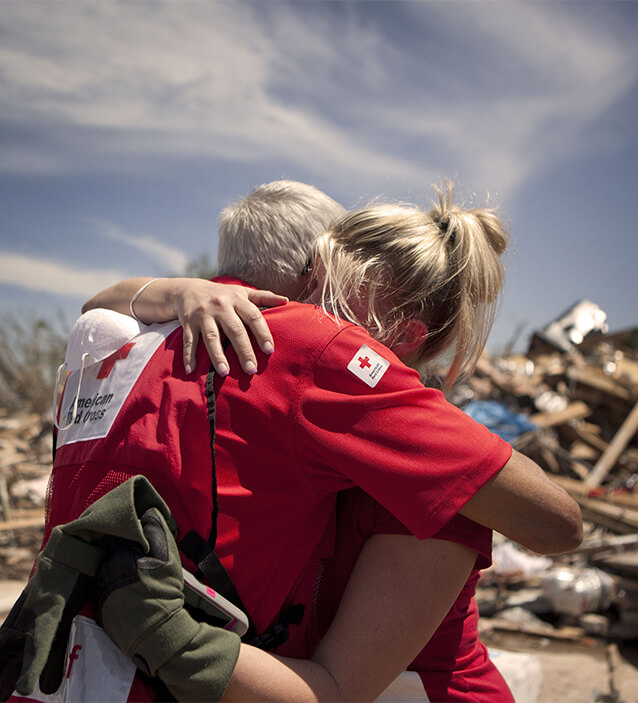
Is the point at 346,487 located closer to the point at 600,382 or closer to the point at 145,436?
the point at 145,436

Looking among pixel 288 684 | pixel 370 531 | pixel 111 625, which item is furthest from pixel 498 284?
pixel 111 625

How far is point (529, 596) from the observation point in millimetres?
6133

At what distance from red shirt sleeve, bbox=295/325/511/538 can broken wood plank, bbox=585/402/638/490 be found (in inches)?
301

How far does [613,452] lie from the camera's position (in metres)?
9.02


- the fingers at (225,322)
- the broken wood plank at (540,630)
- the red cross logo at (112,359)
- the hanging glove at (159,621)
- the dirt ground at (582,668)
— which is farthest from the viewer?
the broken wood plank at (540,630)

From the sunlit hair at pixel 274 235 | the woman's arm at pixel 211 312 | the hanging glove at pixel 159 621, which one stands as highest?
the sunlit hair at pixel 274 235

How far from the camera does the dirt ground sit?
4.40 m

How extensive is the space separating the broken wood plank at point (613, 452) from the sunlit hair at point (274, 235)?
757cm

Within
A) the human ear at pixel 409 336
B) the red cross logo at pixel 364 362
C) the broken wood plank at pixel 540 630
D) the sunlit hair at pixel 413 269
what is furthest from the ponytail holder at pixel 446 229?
the broken wood plank at pixel 540 630

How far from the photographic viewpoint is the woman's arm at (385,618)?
1.34m

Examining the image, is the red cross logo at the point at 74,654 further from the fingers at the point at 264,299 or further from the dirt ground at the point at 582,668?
the dirt ground at the point at 582,668

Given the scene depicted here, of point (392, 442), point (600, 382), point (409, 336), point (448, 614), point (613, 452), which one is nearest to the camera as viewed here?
point (392, 442)

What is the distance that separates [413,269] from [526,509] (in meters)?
0.67

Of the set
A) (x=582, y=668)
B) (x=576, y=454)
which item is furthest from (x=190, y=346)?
(x=576, y=454)
